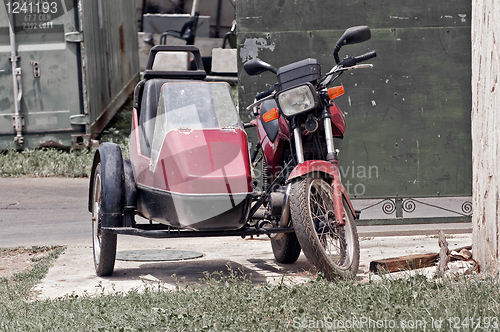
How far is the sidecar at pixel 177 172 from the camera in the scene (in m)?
4.17

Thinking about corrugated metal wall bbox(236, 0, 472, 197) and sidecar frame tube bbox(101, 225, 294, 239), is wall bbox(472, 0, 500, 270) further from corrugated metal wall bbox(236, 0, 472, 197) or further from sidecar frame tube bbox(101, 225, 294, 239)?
corrugated metal wall bbox(236, 0, 472, 197)

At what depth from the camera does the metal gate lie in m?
6.45

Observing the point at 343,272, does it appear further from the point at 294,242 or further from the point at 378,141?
the point at 378,141

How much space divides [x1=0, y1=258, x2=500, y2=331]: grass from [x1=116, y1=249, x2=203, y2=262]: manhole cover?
168 centimetres

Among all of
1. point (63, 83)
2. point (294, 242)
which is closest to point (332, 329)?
point (294, 242)

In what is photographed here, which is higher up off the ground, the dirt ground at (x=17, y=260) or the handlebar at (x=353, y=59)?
the handlebar at (x=353, y=59)

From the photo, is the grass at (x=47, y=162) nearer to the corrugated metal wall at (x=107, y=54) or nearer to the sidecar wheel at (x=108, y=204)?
the corrugated metal wall at (x=107, y=54)

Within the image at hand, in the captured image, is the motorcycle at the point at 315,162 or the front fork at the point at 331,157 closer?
the motorcycle at the point at 315,162

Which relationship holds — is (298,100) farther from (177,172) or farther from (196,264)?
(196,264)

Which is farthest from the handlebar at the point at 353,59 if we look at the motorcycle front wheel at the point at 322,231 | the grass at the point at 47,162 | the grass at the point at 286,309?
the grass at the point at 47,162

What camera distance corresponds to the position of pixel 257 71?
189 inches

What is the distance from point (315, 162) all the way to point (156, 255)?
6.99ft

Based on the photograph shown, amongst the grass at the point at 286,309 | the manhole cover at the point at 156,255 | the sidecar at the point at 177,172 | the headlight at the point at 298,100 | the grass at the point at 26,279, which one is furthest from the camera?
the manhole cover at the point at 156,255

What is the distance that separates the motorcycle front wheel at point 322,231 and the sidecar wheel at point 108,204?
140 cm
